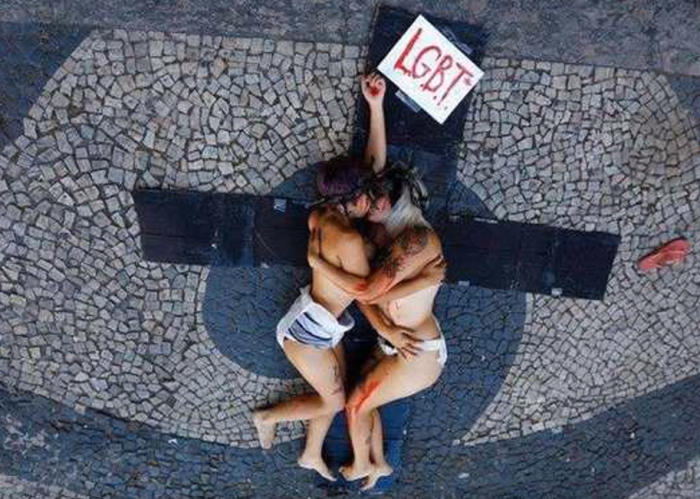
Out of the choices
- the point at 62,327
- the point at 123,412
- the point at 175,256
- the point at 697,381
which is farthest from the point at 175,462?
the point at 697,381

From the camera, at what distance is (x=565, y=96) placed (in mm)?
4102

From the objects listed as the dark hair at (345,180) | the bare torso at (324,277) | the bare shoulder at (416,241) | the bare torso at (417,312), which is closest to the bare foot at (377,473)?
the bare torso at (417,312)

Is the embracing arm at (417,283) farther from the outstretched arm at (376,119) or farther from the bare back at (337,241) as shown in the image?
the outstretched arm at (376,119)

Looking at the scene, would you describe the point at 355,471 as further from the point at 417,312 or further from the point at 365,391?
the point at 417,312

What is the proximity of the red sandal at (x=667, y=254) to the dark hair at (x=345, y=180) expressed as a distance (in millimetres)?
2028

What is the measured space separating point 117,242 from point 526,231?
258 centimetres

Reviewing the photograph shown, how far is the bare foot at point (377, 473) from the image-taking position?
182 inches

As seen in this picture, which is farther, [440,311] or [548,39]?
[440,311]

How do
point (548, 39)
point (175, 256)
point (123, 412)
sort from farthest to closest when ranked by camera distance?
1. point (123, 412)
2. point (175, 256)
3. point (548, 39)

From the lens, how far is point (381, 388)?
431cm

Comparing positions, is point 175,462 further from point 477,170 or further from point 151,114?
point 477,170

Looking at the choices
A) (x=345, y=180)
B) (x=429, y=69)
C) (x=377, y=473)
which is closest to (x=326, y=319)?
(x=345, y=180)

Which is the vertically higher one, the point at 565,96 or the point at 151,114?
the point at 565,96

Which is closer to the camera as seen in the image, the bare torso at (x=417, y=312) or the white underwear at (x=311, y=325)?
the bare torso at (x=417, y=312)
